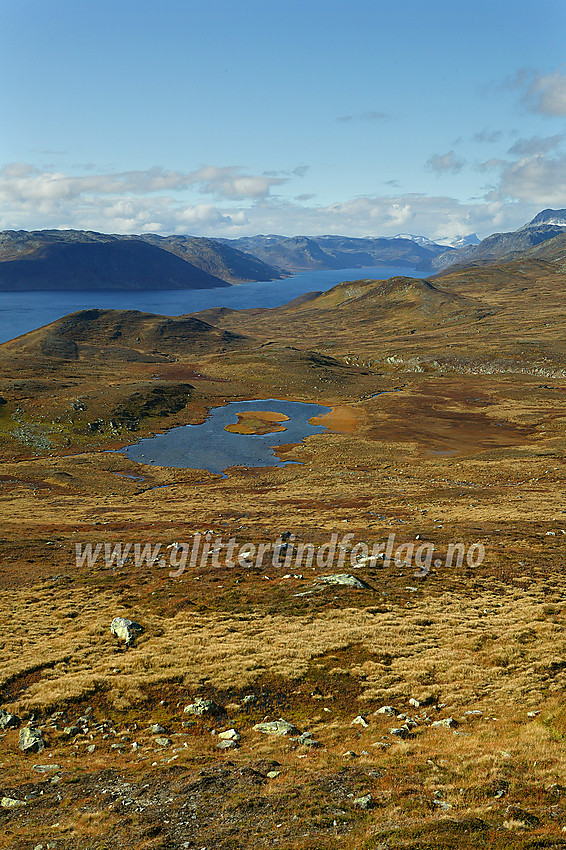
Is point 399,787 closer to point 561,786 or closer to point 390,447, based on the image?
point 561,786

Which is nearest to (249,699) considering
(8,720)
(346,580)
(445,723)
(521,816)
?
(445,723)

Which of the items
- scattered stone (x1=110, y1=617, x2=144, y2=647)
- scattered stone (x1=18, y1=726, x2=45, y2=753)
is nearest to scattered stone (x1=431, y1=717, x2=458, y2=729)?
scattered stone (x1=18, y1=726, x2=45, y2=753)

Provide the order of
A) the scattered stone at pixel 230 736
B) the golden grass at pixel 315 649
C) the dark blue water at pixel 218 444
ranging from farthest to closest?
the dark blue water at pixel 218 444 → the golden grass at pixel 315 649 → the scattered stone at pixel 230 736

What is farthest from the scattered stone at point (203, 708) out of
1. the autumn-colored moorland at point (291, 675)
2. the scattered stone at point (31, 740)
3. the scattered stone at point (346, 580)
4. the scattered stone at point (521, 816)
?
the scattered stone at point (346, 580)

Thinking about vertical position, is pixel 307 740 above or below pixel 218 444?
below

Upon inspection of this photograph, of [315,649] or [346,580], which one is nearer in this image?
[315,649]

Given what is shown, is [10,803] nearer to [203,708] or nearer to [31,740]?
[31,740]

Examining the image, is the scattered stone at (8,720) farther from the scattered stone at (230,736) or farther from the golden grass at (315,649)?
the scattered stone at (230,736)
